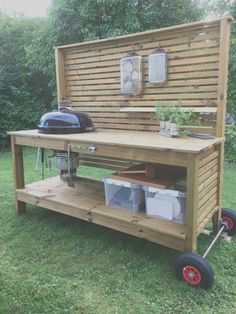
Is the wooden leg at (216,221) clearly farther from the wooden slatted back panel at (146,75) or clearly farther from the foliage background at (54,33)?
the foliage background at (54,33)

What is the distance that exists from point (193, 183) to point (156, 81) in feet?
3.77

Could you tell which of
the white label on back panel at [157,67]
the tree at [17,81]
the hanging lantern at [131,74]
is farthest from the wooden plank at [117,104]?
the tree at [17,81]

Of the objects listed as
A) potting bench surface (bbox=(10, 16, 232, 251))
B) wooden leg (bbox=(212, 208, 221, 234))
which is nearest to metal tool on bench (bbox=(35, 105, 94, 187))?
potting bench surface (bbox=(10, 16, 232, 251))

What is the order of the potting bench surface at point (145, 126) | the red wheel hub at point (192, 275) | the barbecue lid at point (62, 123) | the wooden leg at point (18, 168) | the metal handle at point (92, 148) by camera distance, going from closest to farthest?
the red wheel hub at point (192, 275) → the potting bench surface at point (145, 126) → the metal handle at point (92, 148) → the barbecue lid at point (62, 123) → the wooden leg at point (18, 168)

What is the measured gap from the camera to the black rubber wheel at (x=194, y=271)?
178 centimetres

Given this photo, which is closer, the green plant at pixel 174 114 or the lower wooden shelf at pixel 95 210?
the lower wooden shelf at pixel 95 210

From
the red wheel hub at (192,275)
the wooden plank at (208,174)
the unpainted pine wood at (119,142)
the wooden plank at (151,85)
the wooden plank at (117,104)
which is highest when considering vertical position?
the wooden plank at (151,85)

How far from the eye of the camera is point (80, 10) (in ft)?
18.0

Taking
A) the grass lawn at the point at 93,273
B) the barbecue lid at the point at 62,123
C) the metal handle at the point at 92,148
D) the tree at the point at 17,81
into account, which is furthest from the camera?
the tree at the point at 17,81

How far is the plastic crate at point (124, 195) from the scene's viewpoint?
2.30 metres

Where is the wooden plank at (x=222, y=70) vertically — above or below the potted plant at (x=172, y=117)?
above

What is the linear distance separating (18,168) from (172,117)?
5.23 ft

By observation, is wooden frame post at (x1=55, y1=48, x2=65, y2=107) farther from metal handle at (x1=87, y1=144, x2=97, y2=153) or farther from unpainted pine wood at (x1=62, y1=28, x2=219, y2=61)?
metal handle at (x1=87, y1=144, x2=97, y2=153)

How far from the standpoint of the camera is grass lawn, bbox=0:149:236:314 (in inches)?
66.6
